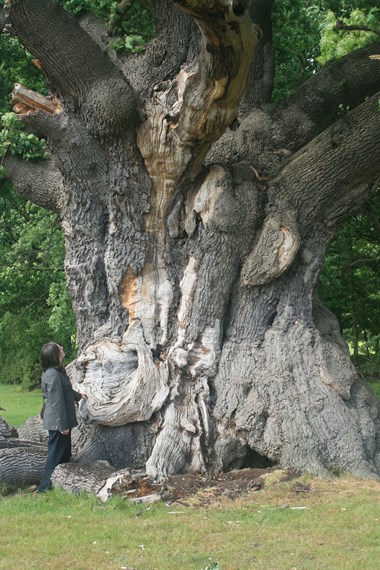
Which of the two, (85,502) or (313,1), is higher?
(313,1)

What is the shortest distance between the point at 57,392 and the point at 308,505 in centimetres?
315

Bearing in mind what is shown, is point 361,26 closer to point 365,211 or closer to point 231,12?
point 231,12

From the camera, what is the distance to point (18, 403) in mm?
25594

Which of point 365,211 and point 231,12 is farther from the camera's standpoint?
point 365,211

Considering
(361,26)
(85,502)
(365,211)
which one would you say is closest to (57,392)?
(85,502)

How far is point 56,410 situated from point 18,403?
16947mm

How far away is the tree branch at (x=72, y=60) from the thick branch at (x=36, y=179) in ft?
5.57

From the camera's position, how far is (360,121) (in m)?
9.73

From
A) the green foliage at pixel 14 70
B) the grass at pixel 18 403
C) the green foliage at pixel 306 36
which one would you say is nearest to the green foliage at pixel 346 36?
the green foliage at pixel 306 36

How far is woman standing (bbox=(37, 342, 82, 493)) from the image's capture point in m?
9.25

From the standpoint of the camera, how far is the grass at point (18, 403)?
2003cm

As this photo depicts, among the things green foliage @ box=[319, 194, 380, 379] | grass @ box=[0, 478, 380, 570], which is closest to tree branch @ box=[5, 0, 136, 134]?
grass @ box=[0, 478, 380, 570]

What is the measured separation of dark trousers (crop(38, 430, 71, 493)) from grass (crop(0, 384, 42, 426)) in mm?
8825

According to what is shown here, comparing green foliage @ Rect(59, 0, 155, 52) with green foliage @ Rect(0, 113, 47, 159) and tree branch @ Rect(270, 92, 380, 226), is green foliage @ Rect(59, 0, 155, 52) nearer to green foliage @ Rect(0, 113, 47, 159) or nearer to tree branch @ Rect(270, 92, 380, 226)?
green foliage @ Rect(0, 113, 47, 159)
